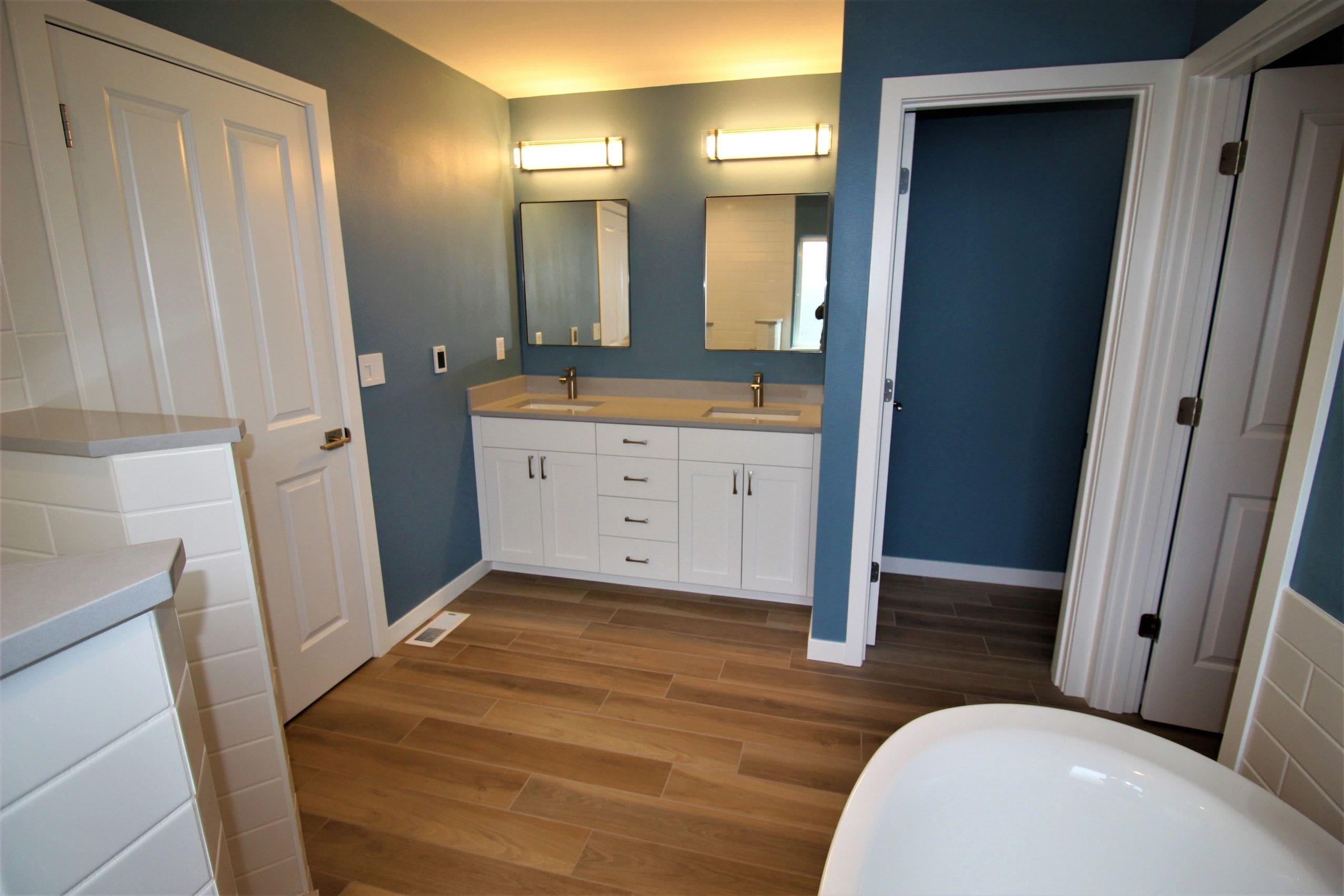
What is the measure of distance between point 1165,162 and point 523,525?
2956mm

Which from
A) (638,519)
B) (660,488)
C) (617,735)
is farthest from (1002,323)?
(617,735)

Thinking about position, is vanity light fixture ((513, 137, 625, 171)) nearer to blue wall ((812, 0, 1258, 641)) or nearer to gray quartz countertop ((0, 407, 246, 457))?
blue wall ((812, 0, 1258, 641))

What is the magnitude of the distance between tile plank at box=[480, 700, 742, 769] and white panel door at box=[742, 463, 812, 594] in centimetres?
98

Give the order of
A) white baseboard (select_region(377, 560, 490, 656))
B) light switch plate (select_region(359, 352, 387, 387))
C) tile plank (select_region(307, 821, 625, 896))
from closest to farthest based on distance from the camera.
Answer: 1. tile plank (select_region(307, 821, 625, 896))
2. light switch plate (select_region(359, 352, 387, 387))
3. white baseboard (select_region(377, 560, 490, 656))

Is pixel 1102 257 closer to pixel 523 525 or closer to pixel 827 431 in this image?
pixel 827 431

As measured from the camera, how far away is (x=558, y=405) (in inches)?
138

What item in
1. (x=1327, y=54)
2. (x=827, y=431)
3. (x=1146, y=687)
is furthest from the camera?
(x=827, y=431)

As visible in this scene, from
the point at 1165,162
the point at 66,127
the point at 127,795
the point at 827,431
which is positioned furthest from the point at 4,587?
the point at 1165,162

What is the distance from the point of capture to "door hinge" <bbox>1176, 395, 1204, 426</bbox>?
1981 millimetres

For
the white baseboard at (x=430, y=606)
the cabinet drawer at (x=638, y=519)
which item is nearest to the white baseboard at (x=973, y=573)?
the cabinet drawer at (x=638, y=519)

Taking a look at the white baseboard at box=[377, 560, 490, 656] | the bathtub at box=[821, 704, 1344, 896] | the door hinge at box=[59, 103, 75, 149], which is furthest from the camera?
the white baseboard at box=[377, 560, 490, 656]

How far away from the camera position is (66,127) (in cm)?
151

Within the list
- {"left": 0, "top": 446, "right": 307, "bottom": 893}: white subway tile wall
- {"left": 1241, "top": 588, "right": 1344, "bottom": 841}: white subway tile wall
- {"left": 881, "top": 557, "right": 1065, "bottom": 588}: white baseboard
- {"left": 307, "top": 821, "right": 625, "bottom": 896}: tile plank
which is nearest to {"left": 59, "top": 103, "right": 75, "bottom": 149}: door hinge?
{"left": 0, "top": 446, "right": 307, "bottom": 893}: white subway tile wall

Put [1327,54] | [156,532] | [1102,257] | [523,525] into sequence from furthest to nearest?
[523,525], [1102,257], [1327,54], [156,532]
